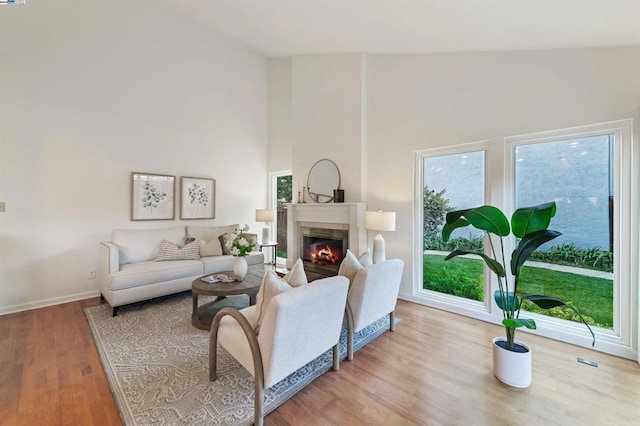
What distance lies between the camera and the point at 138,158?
14.1 ft

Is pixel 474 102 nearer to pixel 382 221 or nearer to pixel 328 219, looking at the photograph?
pixel 382 221

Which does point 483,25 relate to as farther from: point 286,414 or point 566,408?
point 286,414

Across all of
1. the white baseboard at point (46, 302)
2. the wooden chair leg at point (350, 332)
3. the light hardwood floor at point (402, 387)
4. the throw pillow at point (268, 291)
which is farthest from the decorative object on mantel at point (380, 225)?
→ the white baseboard at point (46, 302)

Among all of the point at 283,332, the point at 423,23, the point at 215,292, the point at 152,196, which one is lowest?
the point at 215,292

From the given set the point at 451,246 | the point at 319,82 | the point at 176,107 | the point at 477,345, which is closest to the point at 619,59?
the point at 451,246

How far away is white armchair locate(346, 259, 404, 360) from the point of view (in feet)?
7.46

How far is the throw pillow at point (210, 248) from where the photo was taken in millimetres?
4309

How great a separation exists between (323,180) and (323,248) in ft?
4.13

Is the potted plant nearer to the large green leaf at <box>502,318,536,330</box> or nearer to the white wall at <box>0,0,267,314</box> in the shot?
the large green leaf at <box>502,318,536,330</box>

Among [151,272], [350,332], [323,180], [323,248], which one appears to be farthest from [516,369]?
[151,272]

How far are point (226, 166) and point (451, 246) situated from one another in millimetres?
4508

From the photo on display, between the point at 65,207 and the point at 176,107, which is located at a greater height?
the point at 176,107

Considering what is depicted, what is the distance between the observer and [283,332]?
1.57m

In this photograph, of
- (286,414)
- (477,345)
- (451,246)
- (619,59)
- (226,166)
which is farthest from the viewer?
(226,166)
